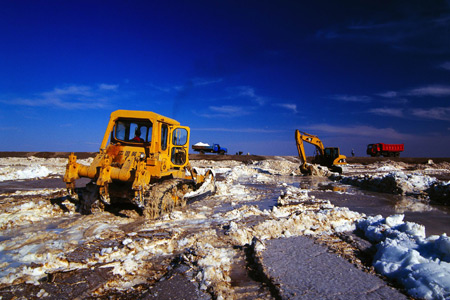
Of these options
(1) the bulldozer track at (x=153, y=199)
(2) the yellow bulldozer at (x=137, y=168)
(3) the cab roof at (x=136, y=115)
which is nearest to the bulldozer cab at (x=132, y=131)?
(2) the yellow bulldozer at (x=137, y=168)

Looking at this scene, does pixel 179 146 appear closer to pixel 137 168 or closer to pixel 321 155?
pixel 137 168

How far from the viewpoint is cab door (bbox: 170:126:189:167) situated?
28.2 ft

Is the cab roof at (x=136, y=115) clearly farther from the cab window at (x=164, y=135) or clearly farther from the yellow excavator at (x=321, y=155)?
the yellow excavator at (x=321, y=155)

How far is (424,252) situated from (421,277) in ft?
2.93

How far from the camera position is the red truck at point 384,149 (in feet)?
156

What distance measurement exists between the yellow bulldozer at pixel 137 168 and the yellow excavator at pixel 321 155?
15836mm

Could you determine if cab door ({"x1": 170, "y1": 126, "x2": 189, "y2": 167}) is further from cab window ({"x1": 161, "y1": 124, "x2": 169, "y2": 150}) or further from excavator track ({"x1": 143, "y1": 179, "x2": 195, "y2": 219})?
excavator track ({"x1": 143, "y1": 179, "x2": 195, "y2": 219})

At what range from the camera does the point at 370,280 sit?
3.43 m

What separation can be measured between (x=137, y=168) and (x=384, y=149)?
51.3 m

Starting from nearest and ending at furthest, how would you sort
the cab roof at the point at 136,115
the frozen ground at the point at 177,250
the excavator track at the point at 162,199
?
the frozen ground at the point at 177,250 < the excavator track at the point at 162,199 < the cab roof at the point at 136,115

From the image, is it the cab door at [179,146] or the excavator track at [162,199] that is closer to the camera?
the excavator track at [162,199]

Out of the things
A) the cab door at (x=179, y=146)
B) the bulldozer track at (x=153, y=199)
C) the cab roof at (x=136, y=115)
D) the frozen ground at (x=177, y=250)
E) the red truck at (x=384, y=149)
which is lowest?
the frozen ground at (x=177, y=250)

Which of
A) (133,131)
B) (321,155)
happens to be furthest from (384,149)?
(133,131)

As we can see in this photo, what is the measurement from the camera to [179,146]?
895 cm
